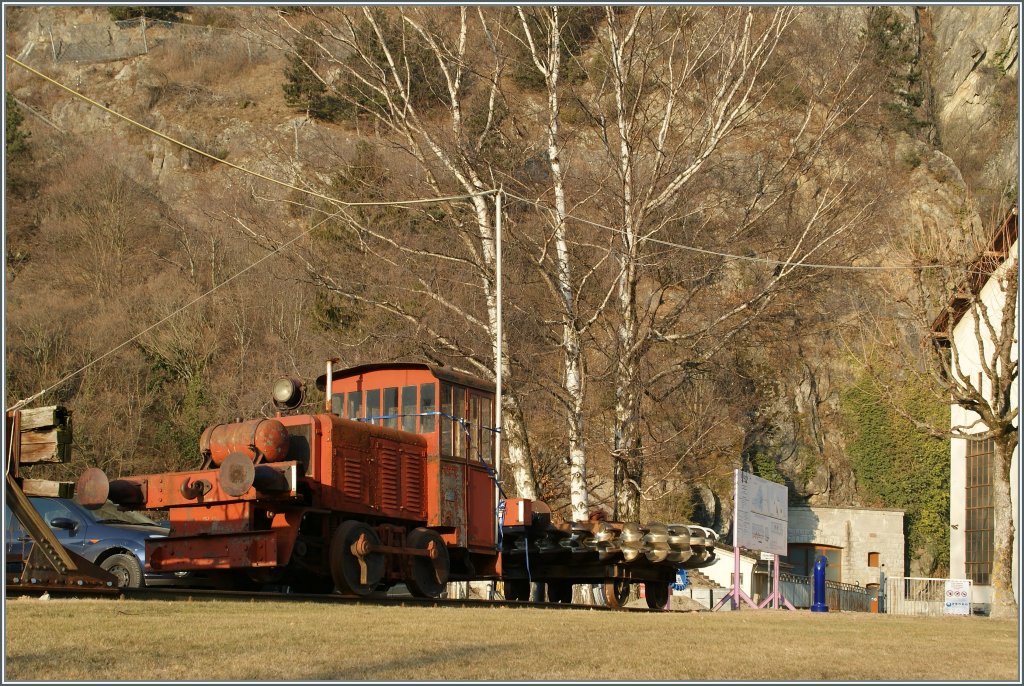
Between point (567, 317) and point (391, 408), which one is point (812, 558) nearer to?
point (567, 317)

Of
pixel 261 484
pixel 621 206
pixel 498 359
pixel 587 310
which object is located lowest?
pixel 261 484

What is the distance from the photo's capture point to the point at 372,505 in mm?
16156

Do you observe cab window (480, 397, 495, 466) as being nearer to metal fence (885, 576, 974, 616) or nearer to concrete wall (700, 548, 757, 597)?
metal fence (885, 576, 974, 616)

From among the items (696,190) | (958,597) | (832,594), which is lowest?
(832,594)

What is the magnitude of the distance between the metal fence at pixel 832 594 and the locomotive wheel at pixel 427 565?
987 inches

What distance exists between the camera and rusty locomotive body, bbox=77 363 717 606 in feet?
48.8

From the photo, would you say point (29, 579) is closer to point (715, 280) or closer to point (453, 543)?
point (453, 543)

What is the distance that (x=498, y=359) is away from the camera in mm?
21156

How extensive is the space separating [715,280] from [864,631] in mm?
20873

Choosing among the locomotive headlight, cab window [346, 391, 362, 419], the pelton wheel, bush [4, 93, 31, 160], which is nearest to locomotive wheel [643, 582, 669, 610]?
the pelton wheel

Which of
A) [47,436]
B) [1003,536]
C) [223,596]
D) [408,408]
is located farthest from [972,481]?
[47,436]

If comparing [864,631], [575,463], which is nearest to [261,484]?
[864,631]

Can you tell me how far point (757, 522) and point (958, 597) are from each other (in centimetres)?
904

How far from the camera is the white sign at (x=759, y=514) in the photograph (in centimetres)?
2375
